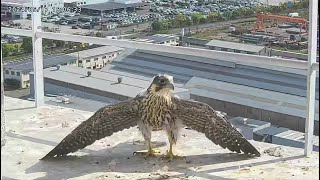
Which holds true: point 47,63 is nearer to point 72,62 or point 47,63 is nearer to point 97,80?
point 72,62

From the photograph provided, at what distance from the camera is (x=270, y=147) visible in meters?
3.03

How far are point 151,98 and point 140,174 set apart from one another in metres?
0.34

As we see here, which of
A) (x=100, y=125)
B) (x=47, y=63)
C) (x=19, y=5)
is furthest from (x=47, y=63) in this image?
(x=100, y=125)

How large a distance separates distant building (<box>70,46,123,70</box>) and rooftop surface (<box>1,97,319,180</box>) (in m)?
7.41

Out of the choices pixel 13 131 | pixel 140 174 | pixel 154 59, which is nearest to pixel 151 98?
pixel 140 174

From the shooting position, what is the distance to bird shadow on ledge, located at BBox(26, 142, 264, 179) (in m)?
2.73

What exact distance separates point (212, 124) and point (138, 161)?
39cm

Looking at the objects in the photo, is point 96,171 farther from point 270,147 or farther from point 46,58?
point 46,58

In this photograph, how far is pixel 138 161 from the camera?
288cm

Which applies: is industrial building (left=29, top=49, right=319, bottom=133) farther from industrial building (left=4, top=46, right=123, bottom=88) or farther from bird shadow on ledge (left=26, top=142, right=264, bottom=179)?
bird shadow on ledge (left=26, top=142, right=264, bottom=179)

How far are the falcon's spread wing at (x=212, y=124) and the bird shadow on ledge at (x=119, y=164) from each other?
0.21 feet

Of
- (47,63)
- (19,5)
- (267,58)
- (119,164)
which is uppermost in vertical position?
(19,5)

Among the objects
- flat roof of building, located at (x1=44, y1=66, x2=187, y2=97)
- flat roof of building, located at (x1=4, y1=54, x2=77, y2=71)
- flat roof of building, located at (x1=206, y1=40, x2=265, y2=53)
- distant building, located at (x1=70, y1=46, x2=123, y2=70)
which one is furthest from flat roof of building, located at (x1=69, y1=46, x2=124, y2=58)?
flat roof of building, located at (x1=206, y1=40, x2=265, y2=53)

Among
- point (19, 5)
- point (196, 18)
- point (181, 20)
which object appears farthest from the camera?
point (196, 18)
